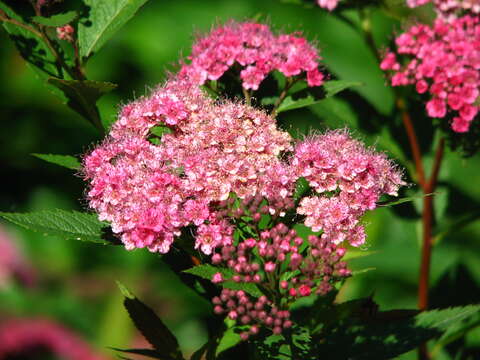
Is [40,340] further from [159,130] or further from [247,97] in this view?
[247,97]

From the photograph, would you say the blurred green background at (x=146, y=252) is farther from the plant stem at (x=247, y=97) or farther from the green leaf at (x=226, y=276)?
the green leaf at (x=226, y=276)

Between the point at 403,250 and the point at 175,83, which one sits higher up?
the point at 175,83

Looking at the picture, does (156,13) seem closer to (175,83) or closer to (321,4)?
(321,4)

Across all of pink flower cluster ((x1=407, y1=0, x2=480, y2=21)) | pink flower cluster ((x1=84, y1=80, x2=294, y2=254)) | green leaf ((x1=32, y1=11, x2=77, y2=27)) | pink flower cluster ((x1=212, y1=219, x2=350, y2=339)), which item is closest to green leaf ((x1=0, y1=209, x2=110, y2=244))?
pink flower cluster ((x1=84, y1=80, x2=294, y2=254))

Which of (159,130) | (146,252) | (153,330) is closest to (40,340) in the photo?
(146,252)

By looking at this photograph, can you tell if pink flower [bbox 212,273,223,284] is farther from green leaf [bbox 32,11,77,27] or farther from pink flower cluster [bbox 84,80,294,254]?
green leaf [bbox 32,11,77,27]

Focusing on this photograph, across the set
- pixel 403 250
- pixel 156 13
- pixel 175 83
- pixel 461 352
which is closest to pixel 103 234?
pixel 175 83
